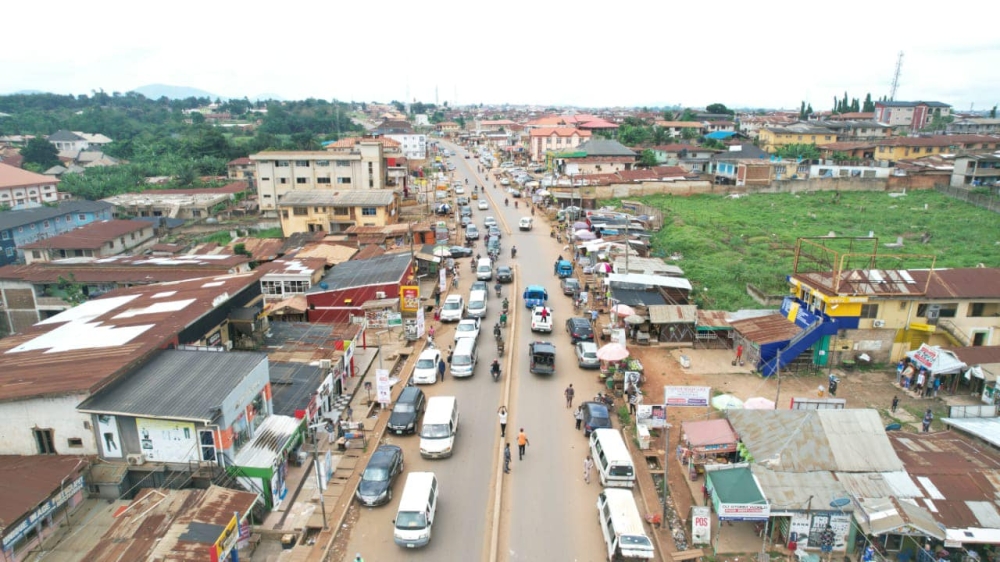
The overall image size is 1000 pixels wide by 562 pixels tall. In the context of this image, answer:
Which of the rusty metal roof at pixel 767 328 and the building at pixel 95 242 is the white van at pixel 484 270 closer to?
the rusty metal roof at pixel 767 328

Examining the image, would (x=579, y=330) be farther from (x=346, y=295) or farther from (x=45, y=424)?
(x=45, y=424)

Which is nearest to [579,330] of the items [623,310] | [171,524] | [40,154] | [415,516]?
[623,310]

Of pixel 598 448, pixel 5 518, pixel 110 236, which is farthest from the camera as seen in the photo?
pixel 110 236

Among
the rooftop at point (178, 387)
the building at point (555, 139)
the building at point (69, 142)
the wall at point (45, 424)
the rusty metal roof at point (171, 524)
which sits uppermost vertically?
the building at point (555, 139)

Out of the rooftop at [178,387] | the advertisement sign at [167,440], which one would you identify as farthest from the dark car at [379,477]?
the advertisement sign at [167,440]

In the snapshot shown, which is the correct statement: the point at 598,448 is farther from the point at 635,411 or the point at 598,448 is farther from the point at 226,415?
the point at 226,415

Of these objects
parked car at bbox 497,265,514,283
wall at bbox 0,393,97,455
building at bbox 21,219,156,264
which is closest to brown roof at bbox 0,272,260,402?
wall at bbox 0,393,97,455

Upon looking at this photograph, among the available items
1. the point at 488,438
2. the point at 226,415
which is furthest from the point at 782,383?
the point at 226,415
